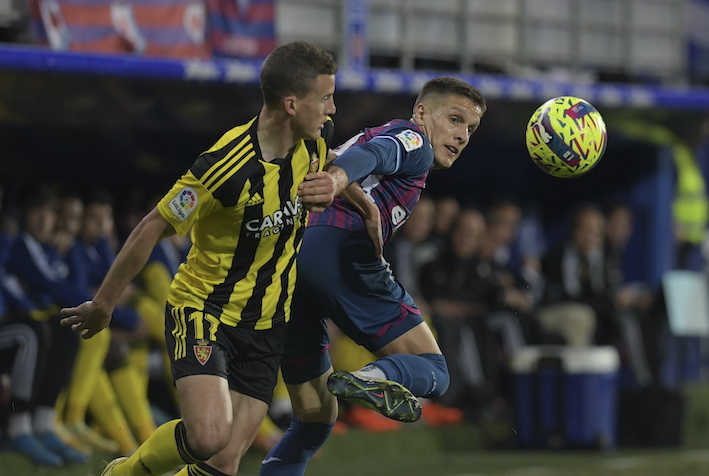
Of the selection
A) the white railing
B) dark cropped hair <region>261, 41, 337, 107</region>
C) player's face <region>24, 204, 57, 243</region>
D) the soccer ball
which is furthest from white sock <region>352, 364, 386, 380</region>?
the white railing

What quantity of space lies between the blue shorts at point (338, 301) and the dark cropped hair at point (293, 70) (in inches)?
29.8

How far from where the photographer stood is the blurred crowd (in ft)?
27.0

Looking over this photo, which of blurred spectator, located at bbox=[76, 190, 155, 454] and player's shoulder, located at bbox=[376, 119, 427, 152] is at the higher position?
player's shoulder, located at bbox=[376, 119, 427, 152]

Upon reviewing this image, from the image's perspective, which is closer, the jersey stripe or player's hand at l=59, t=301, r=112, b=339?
player's hand at l=59, t=301, r=112, b=339

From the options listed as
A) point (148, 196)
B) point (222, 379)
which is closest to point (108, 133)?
point (148, 196)

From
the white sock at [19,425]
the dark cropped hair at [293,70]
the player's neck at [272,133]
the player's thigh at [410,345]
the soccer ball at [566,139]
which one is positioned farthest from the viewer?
the white sock at [19,425]

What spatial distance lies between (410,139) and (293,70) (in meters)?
0.58

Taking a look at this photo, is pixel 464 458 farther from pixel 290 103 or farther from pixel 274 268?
pixel 290 103

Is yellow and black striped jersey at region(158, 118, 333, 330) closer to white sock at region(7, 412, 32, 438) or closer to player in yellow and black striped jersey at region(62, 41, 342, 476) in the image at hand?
player in yellow and black striped jersey at region(62, 41, 342, 476)

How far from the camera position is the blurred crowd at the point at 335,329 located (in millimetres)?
8227

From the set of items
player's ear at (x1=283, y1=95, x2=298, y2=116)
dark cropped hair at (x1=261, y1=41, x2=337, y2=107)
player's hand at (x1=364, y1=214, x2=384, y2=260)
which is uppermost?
dark cropped hair at (x1=261, y1=41, x2=337, y2=107)

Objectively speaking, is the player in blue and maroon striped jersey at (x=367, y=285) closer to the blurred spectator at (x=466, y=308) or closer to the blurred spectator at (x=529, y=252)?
the blurred spectator at (x=466, y=308)

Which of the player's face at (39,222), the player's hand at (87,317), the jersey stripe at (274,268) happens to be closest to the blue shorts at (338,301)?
the jersey stripe at (274,268)

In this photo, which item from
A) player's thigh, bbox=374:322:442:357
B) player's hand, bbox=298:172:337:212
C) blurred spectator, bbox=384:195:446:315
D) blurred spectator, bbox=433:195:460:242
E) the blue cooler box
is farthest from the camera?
blurred spectator, bbox=433:195:460:242
